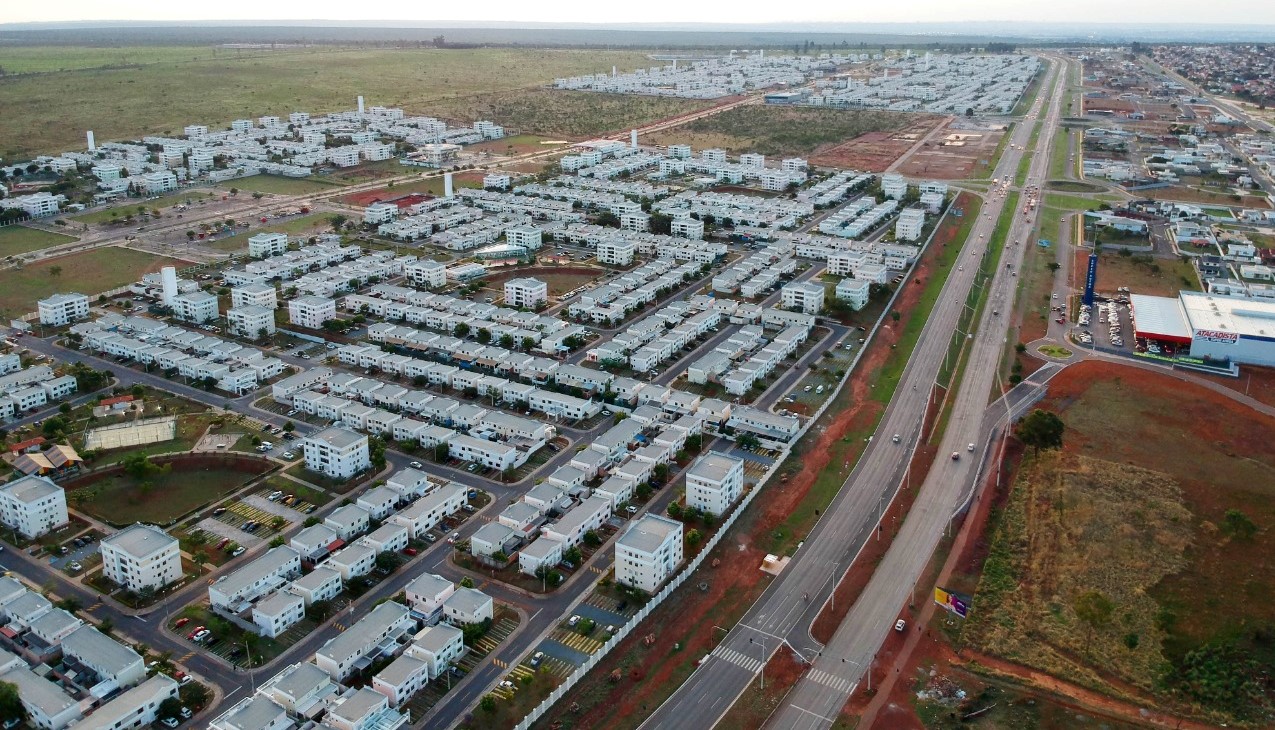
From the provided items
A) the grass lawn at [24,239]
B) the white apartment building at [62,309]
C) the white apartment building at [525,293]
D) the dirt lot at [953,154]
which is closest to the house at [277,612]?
the white apartment building at [525,293]

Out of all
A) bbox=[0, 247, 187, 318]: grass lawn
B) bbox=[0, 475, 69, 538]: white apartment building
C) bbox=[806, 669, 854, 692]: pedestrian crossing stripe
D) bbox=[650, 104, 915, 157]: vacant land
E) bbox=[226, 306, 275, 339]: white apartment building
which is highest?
bbox=[650, 104, 915, 157]: vacant land

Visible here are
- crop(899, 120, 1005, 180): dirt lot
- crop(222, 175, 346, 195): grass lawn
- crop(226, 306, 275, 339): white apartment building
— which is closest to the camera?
crop(226, 306, 275, 339): white apartment building

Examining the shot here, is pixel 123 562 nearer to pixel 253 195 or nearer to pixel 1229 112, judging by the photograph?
pixel 253 195

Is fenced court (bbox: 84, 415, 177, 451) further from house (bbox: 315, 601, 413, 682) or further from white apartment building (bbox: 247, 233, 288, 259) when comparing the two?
white apartment building (bbox: 247, 233, 288, 259)

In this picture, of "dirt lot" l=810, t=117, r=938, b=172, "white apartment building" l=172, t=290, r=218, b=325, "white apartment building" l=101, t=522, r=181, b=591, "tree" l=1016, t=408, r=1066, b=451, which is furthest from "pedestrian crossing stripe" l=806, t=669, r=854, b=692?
"dirt lot" l=810, t=117, r=938, b=172

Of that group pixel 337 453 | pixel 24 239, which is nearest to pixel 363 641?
pixel 337 453

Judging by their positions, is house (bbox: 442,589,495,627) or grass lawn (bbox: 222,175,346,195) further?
grass lawn (bbox: 222,175,346,195)

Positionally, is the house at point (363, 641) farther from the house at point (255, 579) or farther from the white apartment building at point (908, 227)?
the white apartment building at point (908, 227)
